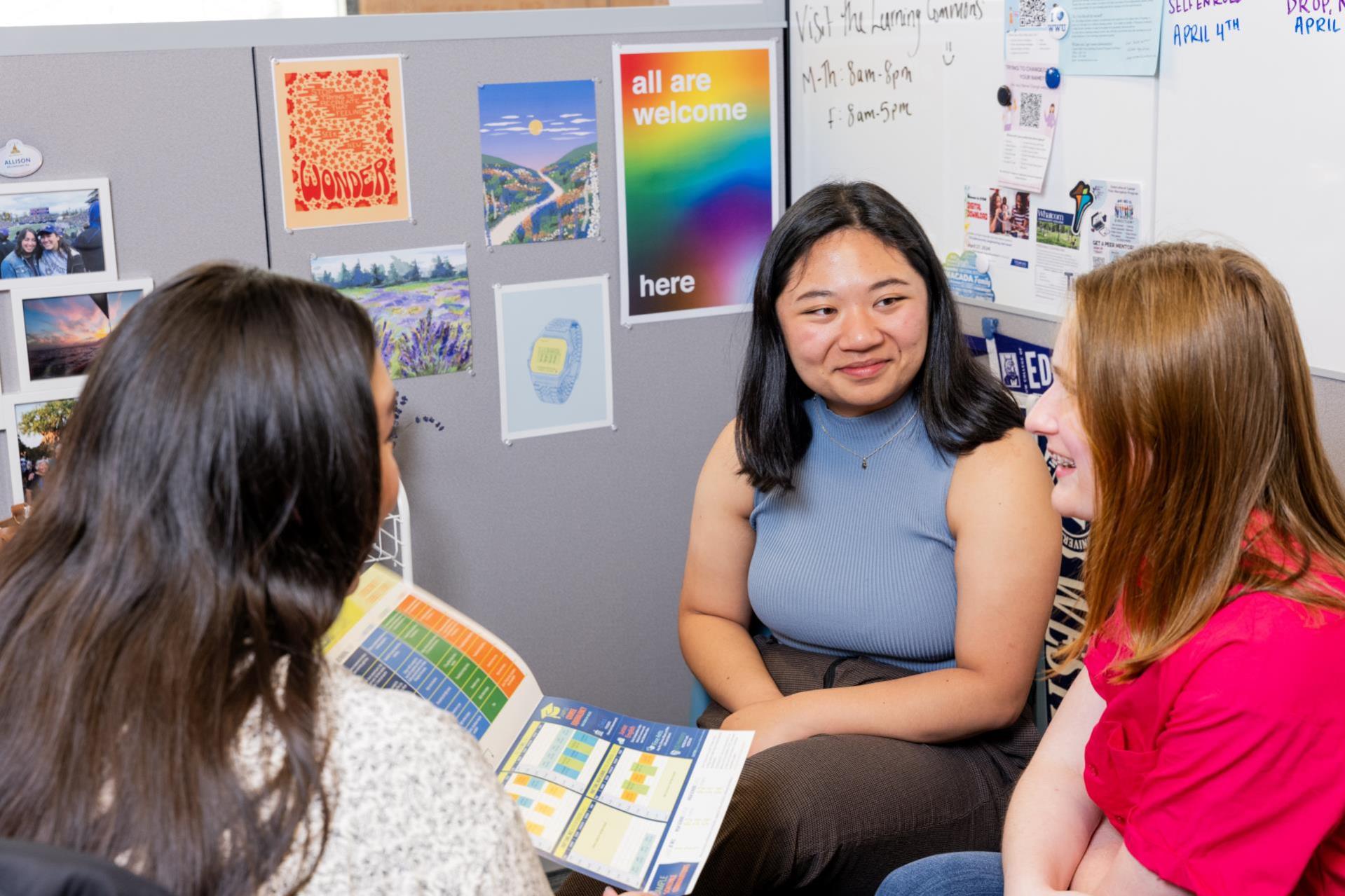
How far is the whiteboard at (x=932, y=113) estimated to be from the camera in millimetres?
1752

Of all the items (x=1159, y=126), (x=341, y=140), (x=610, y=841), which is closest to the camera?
(x=610, y=841)

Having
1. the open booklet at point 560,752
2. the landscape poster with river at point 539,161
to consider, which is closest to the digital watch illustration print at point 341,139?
the landscape poster with river at point 539,161

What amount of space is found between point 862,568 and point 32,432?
121 centimetres

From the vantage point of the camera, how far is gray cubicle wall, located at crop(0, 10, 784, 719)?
1938 millimetres

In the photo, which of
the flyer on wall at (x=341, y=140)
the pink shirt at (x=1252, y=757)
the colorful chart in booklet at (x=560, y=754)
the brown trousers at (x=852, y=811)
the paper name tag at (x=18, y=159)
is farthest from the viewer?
the flyer on wall at (x=341, y=140)

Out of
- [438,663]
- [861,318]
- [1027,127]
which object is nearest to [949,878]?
[438,663]

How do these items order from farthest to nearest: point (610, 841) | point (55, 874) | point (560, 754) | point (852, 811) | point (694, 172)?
1. point (694, 172)
2. point (852, 811)
3. point (560, 754)
4. point (610, 841)
5. point (55, 874)

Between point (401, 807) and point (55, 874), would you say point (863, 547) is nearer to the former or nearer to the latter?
point (401, 807)

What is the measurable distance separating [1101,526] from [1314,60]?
26.0 inches

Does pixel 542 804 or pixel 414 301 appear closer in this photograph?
pixel 542 804

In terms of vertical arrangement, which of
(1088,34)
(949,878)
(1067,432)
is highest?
(1088,34)

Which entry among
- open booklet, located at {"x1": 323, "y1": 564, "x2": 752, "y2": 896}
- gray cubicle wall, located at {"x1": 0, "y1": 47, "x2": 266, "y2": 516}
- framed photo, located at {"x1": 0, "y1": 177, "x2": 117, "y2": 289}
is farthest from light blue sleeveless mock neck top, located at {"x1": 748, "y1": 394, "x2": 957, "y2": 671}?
framed photo, located at {"x1": 0, "y1": 177, "x2": 117, "y2": 289}

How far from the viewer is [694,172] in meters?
2.36

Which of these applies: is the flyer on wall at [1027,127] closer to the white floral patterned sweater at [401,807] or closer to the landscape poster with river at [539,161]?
the landscape poster with river at [539,161]
